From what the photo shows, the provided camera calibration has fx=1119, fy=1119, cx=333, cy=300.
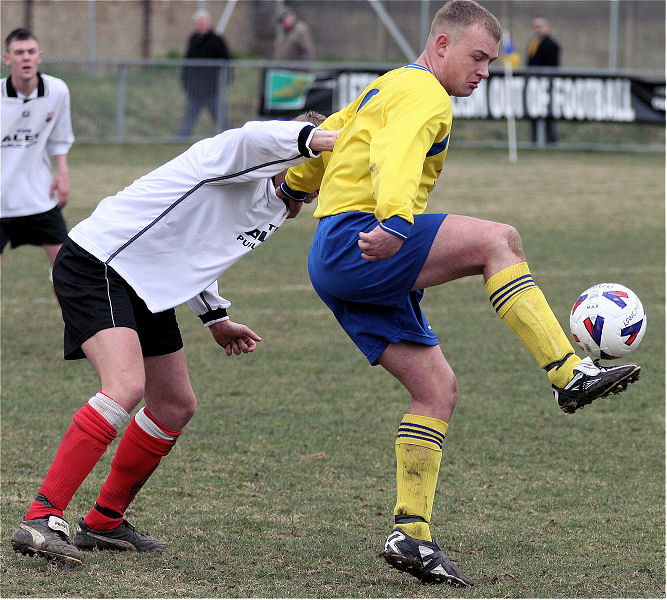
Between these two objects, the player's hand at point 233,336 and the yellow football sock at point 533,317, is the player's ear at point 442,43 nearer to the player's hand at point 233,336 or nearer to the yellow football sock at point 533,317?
the yellow football sock at point 533,317

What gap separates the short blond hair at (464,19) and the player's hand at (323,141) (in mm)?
517

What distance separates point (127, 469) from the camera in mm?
4543

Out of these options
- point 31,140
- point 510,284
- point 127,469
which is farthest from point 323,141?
point 31,140

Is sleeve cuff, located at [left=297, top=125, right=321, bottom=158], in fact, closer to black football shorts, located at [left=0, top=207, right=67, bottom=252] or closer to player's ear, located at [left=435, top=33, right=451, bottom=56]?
player's ear, located at [left=435, top=33, right=451, bottom=56]

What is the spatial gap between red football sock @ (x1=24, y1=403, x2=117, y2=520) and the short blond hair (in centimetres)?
188

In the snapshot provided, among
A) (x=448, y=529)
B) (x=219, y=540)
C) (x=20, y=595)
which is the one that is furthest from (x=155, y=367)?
(x=448, y=529)

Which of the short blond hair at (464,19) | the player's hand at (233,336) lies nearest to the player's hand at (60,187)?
the player's hand at (233,336)

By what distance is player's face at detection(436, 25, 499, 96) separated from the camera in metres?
4.04

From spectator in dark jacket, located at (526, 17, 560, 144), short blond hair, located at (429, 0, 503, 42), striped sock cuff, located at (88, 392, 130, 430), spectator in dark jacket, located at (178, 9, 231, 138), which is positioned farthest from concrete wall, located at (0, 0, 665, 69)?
striped sock cuff, located at (88, 392, 130, 430)

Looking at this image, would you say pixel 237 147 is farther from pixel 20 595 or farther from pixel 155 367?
pixel 20 595

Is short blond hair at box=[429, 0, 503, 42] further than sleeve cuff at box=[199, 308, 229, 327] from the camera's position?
No

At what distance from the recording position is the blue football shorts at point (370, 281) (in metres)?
3.95

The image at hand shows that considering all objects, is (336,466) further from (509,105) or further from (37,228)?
(509,105)

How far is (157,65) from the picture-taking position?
21891 mm
